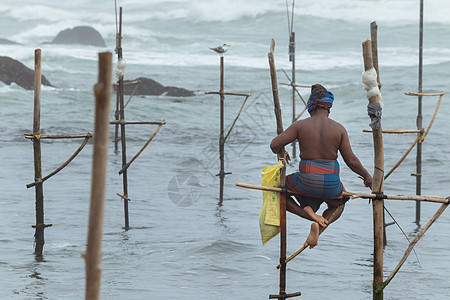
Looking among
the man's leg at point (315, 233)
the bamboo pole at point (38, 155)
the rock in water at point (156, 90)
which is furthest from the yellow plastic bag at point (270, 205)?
the rock in water at point (156, 90)

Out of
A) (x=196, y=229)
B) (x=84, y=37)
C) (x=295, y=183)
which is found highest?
(x=84, y=37)

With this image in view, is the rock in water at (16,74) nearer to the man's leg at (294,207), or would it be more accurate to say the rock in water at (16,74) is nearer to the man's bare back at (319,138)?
the man's leg at (294,207)

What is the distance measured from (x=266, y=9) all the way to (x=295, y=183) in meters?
66.0

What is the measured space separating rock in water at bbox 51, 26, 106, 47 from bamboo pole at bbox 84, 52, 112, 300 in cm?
5806

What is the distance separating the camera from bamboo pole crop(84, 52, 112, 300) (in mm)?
3340

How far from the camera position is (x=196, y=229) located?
1220 centimetres

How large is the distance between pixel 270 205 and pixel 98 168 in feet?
11.1

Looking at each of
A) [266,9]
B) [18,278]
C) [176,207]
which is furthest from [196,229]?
[266,9]

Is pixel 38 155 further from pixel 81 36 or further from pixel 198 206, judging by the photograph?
pixel 81 36

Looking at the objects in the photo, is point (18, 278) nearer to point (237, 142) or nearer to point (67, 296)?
point (67, 296)

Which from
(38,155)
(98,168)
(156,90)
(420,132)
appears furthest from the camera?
(156,90)

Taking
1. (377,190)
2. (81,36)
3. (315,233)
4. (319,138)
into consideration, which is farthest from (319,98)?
(81,36)

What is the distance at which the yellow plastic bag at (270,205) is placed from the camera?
658cm

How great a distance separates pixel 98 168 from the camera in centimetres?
346
